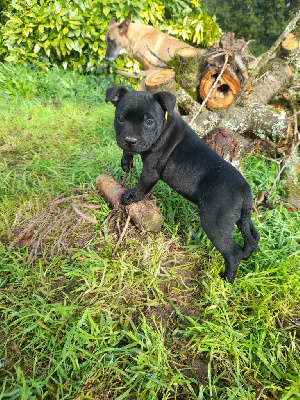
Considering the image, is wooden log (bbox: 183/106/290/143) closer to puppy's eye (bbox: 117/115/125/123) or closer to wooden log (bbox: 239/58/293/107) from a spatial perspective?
wooden log (bbox: 239/58/293/107)

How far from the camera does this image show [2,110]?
5961 millimetres

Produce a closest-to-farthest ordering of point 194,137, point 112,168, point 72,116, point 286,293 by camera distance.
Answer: point 286,293 → point 194,137 → point 112,168 → point 72,116

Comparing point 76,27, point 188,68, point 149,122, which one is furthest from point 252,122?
point 76,27

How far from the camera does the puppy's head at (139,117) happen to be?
7.92 feet

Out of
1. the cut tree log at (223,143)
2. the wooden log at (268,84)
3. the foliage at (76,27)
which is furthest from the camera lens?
the foliage at (76,27)

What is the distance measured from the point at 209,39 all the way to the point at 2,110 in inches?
251

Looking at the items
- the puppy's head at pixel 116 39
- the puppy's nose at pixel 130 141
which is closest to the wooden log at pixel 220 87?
the puppy's nose at pixel 130 141

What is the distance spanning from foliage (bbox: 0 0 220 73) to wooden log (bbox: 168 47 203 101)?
Answer: 3.94 meters

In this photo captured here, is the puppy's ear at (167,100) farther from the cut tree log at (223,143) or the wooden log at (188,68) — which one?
the wooden log at (188,68)

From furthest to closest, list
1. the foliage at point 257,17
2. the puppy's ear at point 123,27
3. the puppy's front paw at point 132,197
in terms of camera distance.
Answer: the foliage at point 257,17
the puppy's ear at point 123,27
the puppy's front paw at point 132,197

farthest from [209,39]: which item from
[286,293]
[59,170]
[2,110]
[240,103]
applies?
[286,293]

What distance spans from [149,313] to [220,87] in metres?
4.10

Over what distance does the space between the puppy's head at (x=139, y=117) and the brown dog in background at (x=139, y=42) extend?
18.0 ft

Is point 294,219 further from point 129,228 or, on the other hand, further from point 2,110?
point 2,110
